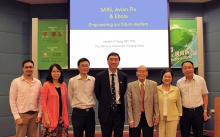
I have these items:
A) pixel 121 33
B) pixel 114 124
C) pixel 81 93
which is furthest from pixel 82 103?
pixel 121 33

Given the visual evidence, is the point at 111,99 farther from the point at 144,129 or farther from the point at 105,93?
the point at 144,129

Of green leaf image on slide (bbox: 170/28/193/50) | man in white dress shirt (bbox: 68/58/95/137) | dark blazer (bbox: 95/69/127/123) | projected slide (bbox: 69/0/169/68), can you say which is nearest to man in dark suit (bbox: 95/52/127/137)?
dark blazer (bbox: 95/69/127/123)

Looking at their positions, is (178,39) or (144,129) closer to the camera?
(144,129)

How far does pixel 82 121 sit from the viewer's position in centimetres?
279

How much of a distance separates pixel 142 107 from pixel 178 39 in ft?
8.14

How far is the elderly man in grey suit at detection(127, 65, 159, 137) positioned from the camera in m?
2.81

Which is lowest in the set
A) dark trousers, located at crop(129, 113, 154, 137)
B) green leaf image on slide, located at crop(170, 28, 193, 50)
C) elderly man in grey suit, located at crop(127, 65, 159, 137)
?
dark trousers, located at crop(129, 113, 154, 137)

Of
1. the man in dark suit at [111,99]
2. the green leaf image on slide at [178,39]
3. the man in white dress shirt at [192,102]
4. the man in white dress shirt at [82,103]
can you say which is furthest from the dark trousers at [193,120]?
the green leaf image on slide at [178,39]

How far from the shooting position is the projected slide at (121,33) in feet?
15.1

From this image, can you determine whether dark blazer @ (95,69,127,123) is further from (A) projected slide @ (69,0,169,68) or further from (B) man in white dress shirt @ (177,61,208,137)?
(A) projected slide @ (69,0,169,68)

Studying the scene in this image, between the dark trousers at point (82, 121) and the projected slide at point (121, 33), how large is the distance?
1888 mm

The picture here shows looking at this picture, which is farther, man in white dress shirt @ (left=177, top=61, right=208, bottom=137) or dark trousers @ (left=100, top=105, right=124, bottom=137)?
man in white dress shirt @ (left=177, top=61, right=208, bottom=137)

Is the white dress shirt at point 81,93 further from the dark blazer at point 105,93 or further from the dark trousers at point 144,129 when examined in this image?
the dark trousers at point 144,129

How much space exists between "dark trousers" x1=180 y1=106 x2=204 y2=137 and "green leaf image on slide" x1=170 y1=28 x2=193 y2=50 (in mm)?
2020
